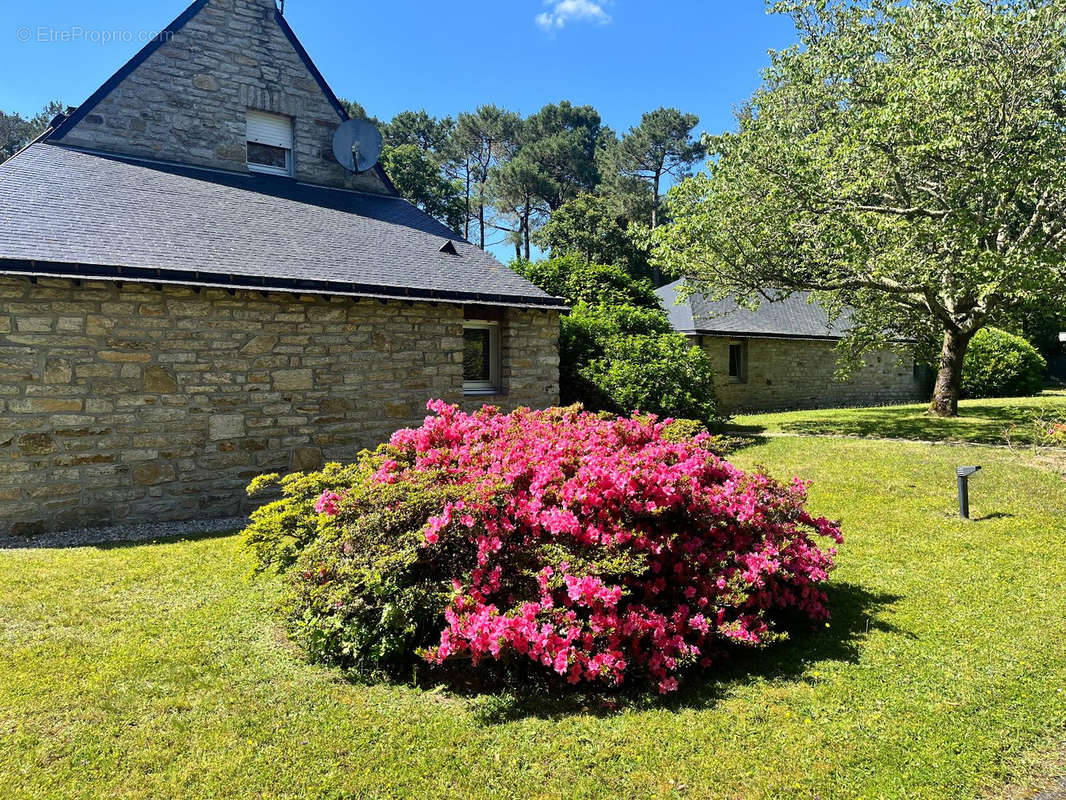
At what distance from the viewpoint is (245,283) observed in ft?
24.7

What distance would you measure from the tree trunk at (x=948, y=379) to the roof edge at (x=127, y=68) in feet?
55.9

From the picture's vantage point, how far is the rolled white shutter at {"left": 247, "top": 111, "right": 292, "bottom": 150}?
11.6 meters

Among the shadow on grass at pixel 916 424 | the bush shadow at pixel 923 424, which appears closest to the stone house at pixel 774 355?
the shadow on grass at pixel 916 424

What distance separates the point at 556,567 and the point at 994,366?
25.4 m

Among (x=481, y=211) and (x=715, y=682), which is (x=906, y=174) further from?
(x=481, y=211)

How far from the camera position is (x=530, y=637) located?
3.38m

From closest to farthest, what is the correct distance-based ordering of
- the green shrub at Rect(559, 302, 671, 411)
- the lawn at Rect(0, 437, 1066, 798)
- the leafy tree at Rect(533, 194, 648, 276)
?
the lawn at Rect(0, 437, 1066, 798) < the green shrub at Rect(559, 302, 671, 411) < the leafy tree at Rect(533, 194, 648, 276)

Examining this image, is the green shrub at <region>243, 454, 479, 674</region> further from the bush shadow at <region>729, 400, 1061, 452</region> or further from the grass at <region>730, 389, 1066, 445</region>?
the grass at <region>730, 389, 1066, 445</region>

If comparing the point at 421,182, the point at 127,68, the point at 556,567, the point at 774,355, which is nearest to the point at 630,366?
the point at 556,567

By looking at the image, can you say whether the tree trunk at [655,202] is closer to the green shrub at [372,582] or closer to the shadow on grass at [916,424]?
the shadow on grass at [916,424]

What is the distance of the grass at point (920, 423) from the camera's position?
12312 millimetres

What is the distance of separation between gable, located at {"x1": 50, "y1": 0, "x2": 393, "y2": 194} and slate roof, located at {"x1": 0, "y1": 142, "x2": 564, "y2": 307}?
17.0 inches

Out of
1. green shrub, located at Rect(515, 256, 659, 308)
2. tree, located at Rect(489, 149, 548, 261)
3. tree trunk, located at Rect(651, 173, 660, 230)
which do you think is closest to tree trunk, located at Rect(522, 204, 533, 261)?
tree, located at Rect(489, 149, 548, 261)

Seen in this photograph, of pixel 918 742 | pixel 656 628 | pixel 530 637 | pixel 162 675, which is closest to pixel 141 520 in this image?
pixel 162 675
